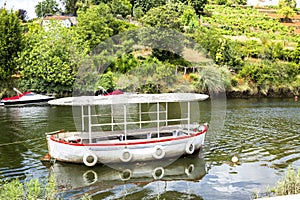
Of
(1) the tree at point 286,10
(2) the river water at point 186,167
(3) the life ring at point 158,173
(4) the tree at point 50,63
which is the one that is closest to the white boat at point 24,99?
(4) the tree at point 50,63

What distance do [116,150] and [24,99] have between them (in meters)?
28.5

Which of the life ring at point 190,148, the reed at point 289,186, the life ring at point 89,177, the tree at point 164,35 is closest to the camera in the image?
the reed at point 289,186

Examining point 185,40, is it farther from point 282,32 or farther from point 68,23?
point 282,32

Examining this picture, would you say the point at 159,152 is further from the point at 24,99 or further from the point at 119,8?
the point at 119,8

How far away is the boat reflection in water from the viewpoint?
19.7m

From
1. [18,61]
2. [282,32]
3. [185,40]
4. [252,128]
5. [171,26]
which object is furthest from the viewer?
[282,32]

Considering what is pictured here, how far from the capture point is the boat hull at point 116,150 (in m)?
21.8

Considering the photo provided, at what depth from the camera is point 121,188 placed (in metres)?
19.4

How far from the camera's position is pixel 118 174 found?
69.9 ft

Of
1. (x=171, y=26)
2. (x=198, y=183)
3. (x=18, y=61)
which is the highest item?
(x=171, y=26)

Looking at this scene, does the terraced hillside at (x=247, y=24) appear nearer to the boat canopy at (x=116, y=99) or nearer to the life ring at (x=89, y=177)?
the boat canopy at (x=116, y=99)

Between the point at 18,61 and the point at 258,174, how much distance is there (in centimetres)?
3887

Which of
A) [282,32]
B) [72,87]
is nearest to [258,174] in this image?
[72,87]

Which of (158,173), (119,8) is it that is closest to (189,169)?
(158,173)
